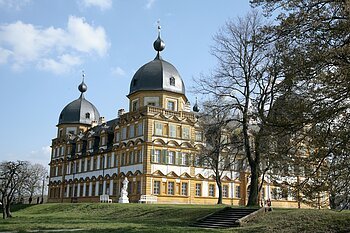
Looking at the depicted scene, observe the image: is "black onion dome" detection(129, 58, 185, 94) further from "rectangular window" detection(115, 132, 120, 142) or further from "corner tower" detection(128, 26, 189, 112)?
"rectangular window" detection(115, 132, 120, 142)

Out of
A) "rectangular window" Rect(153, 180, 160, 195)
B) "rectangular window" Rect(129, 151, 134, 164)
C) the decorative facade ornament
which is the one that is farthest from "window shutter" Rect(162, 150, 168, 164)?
the decorative facade ornament

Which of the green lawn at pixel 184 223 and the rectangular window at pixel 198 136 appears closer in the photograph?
the green lawn at pixel 184 223

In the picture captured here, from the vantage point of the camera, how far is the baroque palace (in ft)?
149

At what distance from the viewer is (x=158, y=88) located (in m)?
48.5

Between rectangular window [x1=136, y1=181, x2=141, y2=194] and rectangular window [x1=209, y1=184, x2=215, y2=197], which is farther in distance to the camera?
rectangular window [x1=209, y1=184, x2=215, y2=197]

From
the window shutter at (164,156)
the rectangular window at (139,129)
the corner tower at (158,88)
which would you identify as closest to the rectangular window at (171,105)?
the corner tower at (158,88)

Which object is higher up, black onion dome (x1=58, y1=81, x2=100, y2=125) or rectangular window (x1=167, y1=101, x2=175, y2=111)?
black onion dome (x1=58, y1=81, x2=100, y2=125)

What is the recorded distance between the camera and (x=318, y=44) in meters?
13.5

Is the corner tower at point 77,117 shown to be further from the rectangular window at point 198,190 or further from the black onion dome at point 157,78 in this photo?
the rectangular window at point 198,190

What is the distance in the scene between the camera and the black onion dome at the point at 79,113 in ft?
225

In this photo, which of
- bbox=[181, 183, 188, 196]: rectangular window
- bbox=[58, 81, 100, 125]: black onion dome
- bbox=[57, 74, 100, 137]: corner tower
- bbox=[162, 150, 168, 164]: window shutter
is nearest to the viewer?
bbox=[162, 150, 168, 164]: window shutter

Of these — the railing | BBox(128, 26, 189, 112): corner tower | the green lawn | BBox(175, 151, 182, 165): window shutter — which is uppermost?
BBox(128, 26, 189, 112): corner tower

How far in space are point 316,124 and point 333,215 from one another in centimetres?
853

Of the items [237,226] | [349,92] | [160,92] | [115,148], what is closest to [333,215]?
[237,226]
